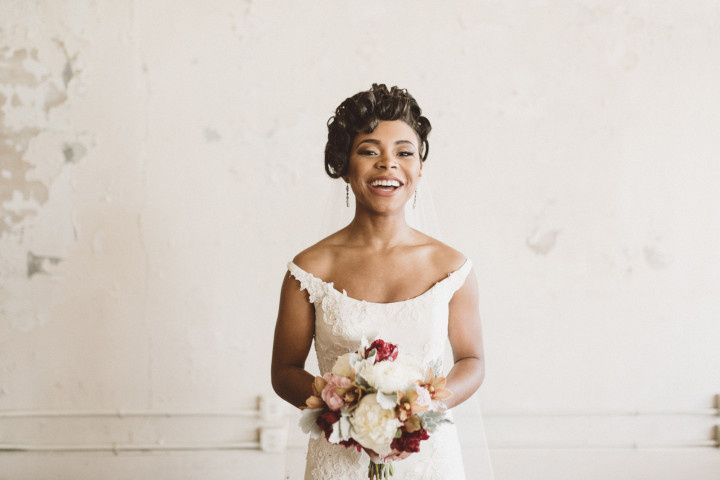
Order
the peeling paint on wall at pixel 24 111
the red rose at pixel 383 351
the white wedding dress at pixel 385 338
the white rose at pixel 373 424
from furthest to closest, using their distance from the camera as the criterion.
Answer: the peeling paint on wall at pixel 24 111 < the white wedding dress at pixel 385 338 < the red rose at pixel 383 351 < the white rose at pixel 373 424

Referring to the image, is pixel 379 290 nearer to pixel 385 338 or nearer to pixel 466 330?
pixel 385 338

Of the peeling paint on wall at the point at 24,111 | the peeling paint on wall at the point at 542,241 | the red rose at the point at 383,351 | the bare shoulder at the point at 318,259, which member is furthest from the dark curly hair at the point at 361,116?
the peeling paint on wall at the point at 24,111

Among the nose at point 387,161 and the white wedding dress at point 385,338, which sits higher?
the nose at point 387,161

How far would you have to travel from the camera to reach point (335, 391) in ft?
5.52

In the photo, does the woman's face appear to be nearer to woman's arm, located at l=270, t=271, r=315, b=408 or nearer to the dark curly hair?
the dark curly hair

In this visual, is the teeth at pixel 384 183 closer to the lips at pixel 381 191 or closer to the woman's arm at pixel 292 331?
the lips at pixel 381 191

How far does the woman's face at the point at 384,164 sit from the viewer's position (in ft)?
6.98

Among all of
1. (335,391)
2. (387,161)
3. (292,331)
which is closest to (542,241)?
(387,161)

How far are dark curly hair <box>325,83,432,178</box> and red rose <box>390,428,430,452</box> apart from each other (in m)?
0.88

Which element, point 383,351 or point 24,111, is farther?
point 24,111

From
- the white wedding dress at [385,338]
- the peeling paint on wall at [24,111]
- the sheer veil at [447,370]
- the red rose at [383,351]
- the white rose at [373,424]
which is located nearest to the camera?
the white rose at [373,424]

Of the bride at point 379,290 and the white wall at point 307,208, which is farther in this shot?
the white wall at point 307,208

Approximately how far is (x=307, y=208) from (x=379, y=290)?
1.20 m

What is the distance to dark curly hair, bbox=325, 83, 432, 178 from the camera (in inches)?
85.0
